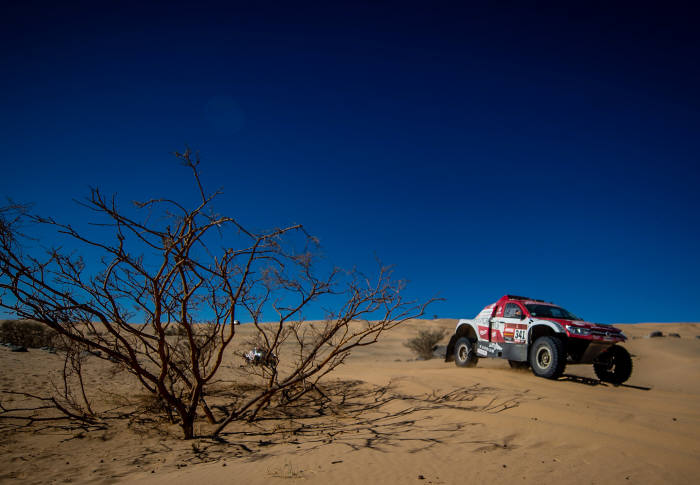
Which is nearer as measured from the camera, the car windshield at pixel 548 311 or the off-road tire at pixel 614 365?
the off-road tire at pixel 614 365

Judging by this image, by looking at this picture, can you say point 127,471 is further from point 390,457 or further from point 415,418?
point 415,418

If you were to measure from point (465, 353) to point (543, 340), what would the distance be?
2907 millimetres

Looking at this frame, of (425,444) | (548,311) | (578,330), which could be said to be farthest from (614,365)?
(425,444)

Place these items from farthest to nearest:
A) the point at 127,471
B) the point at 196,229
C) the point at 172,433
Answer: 1. the point at 172,433
2. the point at 196,229
3. the point at 127,471

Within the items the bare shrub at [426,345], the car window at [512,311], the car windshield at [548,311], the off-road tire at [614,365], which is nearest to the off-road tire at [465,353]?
the car window at [512,311]

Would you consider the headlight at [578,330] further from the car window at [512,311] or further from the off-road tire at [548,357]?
the car window at [512,311]

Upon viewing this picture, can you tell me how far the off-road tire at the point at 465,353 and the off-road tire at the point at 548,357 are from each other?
2181 mm

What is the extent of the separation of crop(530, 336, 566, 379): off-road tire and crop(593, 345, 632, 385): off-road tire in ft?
5.53

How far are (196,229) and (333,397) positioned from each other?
4.54 m

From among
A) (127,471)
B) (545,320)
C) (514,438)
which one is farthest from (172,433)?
(545,320)

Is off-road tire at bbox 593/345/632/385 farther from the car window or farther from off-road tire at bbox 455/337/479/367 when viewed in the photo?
off-road tire at bbox 455/337/479/367

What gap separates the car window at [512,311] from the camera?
8832mm

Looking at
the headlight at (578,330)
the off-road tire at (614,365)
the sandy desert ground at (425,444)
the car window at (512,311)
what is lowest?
the sandy desert ground at (425,444)

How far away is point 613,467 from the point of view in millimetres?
3451
